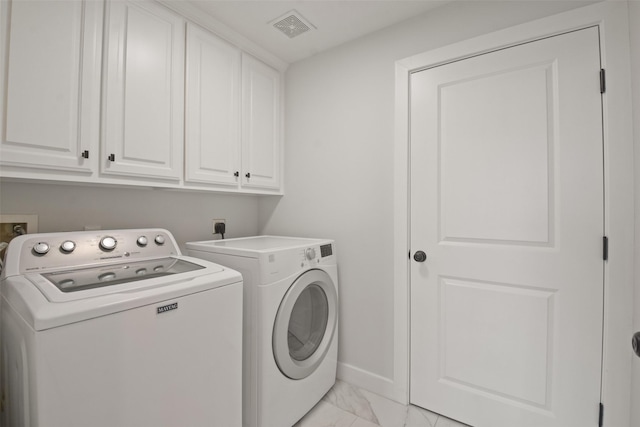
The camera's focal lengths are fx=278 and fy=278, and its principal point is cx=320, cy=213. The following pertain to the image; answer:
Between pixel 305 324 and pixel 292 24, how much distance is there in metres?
1.89

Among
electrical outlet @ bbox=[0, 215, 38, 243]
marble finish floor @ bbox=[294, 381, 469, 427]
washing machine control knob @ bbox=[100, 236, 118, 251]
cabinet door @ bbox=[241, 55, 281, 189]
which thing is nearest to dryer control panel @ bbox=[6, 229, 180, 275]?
washing machine control knob @ bbox=[100, 236, 118, 251]

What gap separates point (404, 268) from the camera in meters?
1.70

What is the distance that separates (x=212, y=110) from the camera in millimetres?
1724

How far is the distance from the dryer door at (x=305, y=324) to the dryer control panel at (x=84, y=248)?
69 centimetres

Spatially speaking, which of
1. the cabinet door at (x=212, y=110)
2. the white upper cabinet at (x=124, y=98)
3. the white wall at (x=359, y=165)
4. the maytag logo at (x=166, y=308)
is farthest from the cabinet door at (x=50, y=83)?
the white wall at (x=359, y=165)

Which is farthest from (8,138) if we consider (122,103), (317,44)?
(317,44)

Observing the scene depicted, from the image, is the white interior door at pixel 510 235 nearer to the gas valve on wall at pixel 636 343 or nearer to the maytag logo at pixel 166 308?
the gas valve on wall at pixel 636 343

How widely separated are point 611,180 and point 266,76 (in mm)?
2086

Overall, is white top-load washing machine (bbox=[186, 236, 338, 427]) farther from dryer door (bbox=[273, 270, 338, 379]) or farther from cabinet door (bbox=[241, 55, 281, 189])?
cabinet door (bbox=[241, 55, 281, 189])

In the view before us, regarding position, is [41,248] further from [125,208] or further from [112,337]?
[112,337]

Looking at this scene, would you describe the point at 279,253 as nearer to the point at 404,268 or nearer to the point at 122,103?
the point at 404,268

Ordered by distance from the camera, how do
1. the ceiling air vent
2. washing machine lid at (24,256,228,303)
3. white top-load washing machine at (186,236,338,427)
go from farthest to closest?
the ceiling air vent
white top-load washing machine at (186,236,338,427)
washing machine lid at (24,256,228,303)

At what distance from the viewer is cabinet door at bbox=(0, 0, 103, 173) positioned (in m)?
1.03

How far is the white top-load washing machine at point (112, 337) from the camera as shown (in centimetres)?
75
